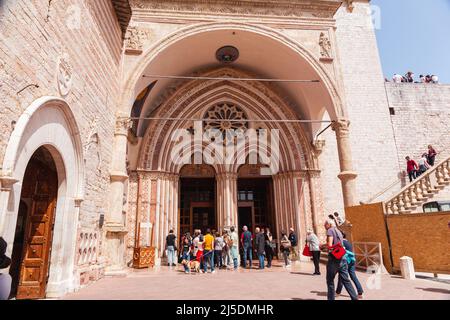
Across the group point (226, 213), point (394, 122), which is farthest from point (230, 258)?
point (394, 122)

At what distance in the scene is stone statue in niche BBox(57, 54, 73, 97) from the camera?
4903mm

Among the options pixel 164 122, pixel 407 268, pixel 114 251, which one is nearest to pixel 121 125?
pixel 164 122

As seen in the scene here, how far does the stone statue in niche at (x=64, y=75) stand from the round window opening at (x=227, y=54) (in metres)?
6.99

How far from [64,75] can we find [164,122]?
6517mm

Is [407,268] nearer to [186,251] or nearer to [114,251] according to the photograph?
[186,251]

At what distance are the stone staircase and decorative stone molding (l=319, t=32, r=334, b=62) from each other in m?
5.01

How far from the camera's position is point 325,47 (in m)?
9.89

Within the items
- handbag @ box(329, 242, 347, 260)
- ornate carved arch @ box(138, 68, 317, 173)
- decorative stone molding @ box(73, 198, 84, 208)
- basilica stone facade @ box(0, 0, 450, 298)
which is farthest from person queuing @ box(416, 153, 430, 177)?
decorative stone molding @ box(73, 198, 84, 208)

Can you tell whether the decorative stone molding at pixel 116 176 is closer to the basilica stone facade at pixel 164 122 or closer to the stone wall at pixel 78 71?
the basilica stone facade at pixel 164 122

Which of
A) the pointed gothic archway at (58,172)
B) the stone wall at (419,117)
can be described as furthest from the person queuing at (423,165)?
the pointed gothic archway at (58,172)

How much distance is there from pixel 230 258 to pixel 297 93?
7.42m

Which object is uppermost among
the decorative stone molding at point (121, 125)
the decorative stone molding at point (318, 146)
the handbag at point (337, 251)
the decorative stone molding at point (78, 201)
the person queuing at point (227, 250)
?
the decorative stone molding at point (318, 146)

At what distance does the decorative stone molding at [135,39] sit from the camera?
8.92m

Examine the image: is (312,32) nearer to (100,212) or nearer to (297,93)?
(297,93)
